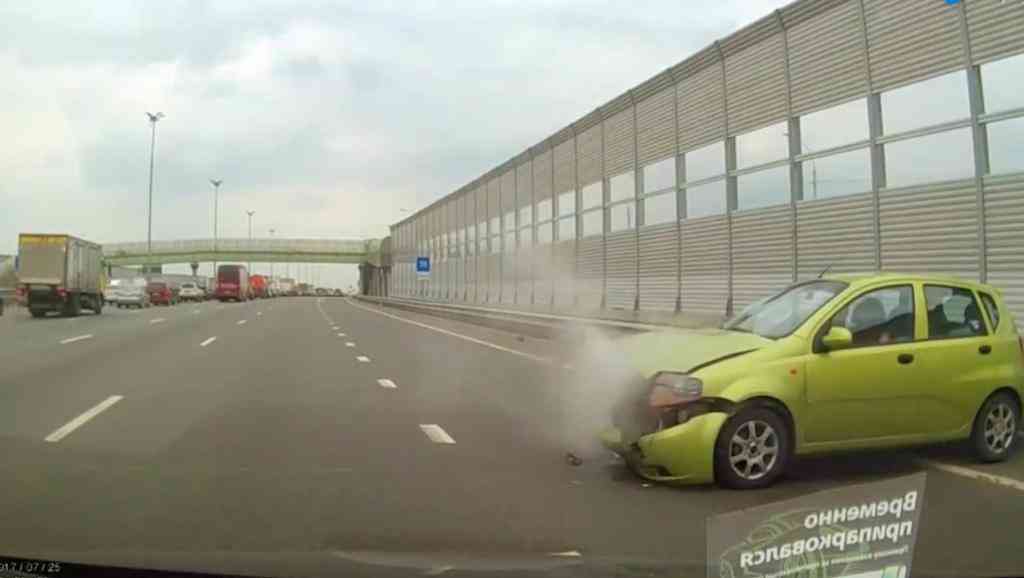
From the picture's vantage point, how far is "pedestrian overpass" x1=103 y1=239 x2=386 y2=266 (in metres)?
96.4

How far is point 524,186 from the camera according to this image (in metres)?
34.5

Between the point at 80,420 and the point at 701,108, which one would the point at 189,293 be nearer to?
the point at 701,108

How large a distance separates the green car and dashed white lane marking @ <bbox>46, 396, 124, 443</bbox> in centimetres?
537

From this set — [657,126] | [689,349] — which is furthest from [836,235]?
[689,349]

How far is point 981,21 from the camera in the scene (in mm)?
12727

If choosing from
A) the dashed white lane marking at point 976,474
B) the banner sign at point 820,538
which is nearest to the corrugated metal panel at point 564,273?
the dashed white lane marking at point 976,474

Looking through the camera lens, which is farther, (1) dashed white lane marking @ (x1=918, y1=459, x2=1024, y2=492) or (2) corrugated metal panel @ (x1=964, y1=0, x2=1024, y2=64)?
(2) corrugated metal panel @ (x1=964, y1=0, x2=1024, y2=64)

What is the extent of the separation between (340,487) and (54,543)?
2.08 metres

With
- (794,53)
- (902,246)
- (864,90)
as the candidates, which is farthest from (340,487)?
(794,53)

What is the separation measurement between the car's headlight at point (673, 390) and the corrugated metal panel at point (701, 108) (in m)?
14.0

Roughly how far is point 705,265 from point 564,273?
9490mm

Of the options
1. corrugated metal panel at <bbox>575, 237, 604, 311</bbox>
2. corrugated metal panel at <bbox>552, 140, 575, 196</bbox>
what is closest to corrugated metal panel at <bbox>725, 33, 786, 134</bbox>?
corrugated metal panel at <bbox>575, 237, 604, 311</bbox>

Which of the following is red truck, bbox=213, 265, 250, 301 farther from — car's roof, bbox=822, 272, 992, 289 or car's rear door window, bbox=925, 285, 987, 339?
car's rear door window, bbox=925, 285, 987, 339

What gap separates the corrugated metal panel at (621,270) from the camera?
77.5 ft
